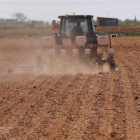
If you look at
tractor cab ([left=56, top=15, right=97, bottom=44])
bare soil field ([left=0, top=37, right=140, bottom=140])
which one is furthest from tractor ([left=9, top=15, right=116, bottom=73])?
bare soil field ([left=0, top=37, right=140, bottom=140])

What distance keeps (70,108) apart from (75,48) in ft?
19.2

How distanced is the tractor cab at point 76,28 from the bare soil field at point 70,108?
272 cm

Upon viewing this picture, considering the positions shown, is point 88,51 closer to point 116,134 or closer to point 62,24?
point 62,24

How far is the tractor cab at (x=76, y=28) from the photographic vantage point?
13.2 m

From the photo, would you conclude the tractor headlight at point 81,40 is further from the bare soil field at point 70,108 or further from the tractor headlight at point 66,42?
the bare soil field at point 70,108

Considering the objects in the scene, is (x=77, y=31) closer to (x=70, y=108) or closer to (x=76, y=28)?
(x=76, y=28)

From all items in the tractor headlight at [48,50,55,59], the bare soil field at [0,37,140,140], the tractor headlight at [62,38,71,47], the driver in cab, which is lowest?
the bare soil field at [0,37,140,140]

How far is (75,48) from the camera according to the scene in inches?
508

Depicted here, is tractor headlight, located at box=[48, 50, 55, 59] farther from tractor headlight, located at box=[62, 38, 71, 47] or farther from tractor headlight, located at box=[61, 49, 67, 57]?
tractor headlight, located at box=[62, 38, 71, 47]

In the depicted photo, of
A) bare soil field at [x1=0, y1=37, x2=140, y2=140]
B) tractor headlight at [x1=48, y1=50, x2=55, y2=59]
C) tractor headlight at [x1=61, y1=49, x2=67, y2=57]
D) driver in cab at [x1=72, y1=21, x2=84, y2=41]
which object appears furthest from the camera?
driver in cab at [x1=72, y1=21, x2=84, y2=41]

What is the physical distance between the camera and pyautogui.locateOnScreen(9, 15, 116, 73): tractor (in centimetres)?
1259

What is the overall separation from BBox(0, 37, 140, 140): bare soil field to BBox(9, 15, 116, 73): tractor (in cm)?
184

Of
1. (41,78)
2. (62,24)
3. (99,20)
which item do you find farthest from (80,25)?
(99,20)

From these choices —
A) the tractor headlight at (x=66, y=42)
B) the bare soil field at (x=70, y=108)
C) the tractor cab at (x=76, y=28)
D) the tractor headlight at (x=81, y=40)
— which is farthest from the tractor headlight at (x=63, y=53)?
the bare soil field at (x=70, y=108)
